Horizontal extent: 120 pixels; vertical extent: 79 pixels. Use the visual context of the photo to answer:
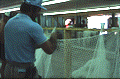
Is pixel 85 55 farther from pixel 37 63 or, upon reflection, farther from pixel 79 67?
pixel 37 63

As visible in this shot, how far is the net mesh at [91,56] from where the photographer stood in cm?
181

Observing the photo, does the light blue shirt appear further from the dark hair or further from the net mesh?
the net mesh

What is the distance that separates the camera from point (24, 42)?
1294mm

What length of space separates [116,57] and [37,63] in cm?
122

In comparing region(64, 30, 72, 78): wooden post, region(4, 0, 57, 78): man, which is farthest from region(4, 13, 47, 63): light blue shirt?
region(64, 30, 72, 78): wooden post

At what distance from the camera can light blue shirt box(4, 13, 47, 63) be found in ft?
4.10

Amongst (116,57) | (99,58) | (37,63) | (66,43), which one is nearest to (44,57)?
(37,63)

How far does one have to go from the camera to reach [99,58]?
5.90ft

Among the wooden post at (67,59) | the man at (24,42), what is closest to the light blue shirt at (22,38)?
the man at (24,42)

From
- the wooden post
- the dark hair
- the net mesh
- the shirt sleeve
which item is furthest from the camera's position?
the wooden post

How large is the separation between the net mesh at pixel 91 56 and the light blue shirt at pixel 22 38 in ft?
Answer: 2.37

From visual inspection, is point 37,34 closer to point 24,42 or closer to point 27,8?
point 24,42

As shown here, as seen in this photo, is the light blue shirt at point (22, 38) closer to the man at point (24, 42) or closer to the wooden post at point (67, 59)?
the man at point (24, 42)

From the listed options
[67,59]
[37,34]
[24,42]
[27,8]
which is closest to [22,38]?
[24,42]
